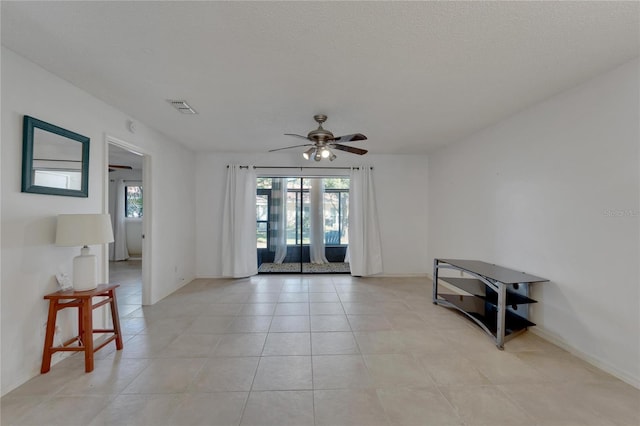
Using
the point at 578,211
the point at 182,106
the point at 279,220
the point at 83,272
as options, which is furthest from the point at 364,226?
the point at 83,272

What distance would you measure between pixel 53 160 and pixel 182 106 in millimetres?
1216

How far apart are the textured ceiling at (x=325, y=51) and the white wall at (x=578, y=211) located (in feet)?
0.95

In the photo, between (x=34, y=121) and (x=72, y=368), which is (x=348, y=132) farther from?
(x=72, y=368)

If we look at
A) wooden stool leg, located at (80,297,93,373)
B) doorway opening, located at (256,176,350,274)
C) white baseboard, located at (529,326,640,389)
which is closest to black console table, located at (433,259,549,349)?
white baseboard, located at (529,326,640,389)

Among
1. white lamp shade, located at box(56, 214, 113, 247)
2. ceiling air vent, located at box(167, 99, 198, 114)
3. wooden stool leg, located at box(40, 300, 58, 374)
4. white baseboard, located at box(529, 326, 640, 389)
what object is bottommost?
white baseboard, located at box(529, 326, 640, 389)

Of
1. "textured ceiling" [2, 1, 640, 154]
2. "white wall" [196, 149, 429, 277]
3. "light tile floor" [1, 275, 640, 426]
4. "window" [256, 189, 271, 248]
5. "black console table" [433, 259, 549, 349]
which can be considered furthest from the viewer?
"window" [256, 189, 271, 248]

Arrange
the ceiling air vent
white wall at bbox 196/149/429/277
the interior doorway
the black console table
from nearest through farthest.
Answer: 1. the black console table
2. the ceiling air vent
3. white wall at bbox 196/149/429/277
4. the interior doorway

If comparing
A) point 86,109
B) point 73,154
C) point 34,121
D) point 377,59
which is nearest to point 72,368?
point 73,154

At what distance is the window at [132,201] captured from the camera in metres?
7.23

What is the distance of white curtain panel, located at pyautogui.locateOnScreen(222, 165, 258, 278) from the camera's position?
16.5ft

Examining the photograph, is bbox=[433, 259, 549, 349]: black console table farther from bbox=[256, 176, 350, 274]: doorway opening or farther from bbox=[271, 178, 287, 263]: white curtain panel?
bbox=[271, 178, 287, 263]: white curtain panel

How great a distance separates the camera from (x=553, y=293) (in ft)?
8.66

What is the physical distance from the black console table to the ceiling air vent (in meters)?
3.65

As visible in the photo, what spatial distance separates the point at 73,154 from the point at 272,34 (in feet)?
7.10
